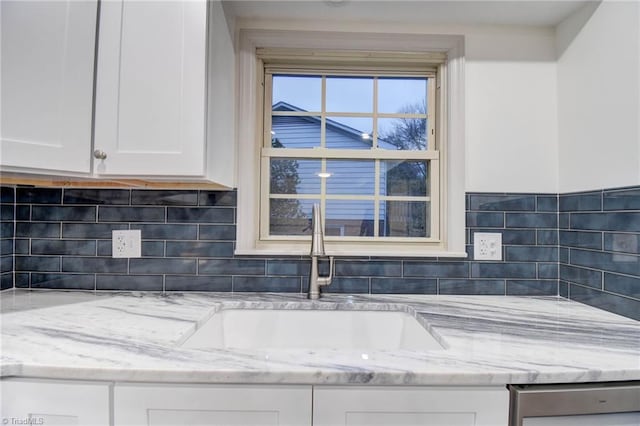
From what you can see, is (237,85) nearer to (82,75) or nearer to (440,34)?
(82,75)

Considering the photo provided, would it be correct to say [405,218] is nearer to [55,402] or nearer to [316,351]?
[316,351]

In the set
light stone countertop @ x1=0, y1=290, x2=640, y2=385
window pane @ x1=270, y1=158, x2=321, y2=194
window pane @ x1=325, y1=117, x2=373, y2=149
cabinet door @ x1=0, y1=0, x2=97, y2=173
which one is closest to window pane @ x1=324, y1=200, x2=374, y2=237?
window pane @ x1=270, y1=158, x2=321, y2=194

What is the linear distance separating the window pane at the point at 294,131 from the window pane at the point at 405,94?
0.34 meters

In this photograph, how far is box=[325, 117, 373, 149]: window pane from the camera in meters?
1.60

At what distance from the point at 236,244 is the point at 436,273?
87 centimetres

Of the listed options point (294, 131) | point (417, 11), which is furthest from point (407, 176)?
point (417, 11)

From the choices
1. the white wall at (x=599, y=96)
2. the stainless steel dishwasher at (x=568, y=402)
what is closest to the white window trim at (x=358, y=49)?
the white wall at (x=599, y=96)

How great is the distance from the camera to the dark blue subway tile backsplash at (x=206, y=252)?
1451mm

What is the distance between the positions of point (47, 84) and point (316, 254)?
1032 millimetres

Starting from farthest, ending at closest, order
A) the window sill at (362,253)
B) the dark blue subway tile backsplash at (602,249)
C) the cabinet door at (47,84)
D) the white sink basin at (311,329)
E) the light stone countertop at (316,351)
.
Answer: the window sill at (362,253) → the white sink basin at (311,329) → the dark blue subway tile backsplash at (602,249) → the cabinet door at (47,84) → the light stone countertop at (316,351)

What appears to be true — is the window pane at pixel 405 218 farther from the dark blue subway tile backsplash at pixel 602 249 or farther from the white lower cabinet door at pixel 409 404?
the white lower cabinet door at pixel 409 404

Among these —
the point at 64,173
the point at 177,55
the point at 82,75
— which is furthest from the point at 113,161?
the point at 177,55

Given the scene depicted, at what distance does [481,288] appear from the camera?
146 cm

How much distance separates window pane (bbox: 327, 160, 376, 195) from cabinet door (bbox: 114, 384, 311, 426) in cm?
96
